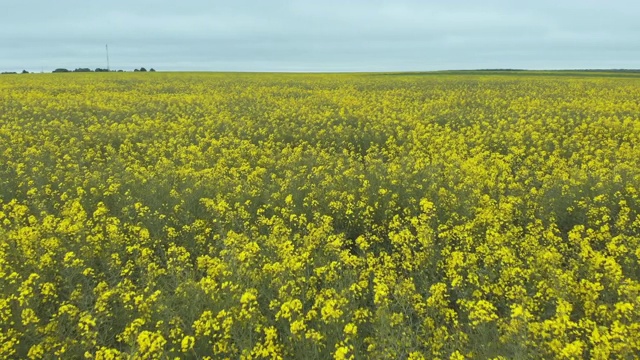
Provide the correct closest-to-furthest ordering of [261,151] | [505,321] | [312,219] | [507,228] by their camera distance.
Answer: [505,321], [507,228], [312,219], [261,151]

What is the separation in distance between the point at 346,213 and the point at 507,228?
2107 mm

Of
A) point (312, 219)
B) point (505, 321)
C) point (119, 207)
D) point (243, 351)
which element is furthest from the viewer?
point (119, 207)

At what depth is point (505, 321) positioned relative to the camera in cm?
362

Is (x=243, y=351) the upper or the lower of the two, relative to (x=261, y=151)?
lower

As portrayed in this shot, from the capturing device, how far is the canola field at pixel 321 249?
11.1 feet

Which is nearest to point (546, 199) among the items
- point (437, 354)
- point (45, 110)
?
point (437, 354)

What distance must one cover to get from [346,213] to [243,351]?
121 inches

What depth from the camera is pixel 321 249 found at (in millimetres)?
5020

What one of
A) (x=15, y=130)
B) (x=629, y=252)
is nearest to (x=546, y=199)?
(x=629, y=252)

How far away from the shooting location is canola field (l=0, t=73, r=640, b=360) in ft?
11.1

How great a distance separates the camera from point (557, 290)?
3779 mm

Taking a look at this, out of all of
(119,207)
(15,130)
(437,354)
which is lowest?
(437,354)

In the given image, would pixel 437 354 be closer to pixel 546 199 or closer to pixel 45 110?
pixel 546 199

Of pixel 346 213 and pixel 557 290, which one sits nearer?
pixel 557 290
